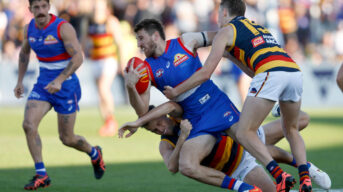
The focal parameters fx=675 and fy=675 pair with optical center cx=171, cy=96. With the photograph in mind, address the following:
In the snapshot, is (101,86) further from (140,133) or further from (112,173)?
(112,173)

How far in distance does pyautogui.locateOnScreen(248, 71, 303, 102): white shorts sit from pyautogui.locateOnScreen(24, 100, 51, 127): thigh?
120 inches

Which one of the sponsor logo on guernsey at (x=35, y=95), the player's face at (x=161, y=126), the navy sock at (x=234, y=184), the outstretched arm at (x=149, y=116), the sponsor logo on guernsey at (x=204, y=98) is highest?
the sponsor logo on guernsey at (x=204, y=98)

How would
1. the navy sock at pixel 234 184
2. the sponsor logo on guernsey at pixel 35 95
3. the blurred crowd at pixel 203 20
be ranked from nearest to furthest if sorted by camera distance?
1. the navy sock at pixel 234 184
2. the sponsor logo on guernsey at pixel 35 95
3. the blurred crowd at pixel 203 20

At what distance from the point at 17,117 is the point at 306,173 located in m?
12.7

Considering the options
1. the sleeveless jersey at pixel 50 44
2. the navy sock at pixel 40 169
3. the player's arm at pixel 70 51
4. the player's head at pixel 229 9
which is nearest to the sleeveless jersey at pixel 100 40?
the sleeveless jersey at pixel 50 44

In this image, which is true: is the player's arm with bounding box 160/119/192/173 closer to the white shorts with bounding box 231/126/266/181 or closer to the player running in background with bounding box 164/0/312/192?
the player running in background with bounding box 164/0/312/192

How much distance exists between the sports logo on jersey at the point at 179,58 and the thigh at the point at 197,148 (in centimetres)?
84

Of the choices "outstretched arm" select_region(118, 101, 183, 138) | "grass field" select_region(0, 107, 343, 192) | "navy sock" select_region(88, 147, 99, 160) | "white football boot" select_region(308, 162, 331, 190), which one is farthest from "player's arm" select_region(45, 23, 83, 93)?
"white football boot" select_region(308, 162, 331, 190)

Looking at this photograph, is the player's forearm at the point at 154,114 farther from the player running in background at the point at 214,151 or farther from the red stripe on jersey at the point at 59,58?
the red stripe on jersey at the point at 59,58

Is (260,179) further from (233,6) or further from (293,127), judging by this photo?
(233,6)

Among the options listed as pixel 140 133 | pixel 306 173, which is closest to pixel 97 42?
pixel 140 133

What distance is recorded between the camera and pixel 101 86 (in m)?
14.6

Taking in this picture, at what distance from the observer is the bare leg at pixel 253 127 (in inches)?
265

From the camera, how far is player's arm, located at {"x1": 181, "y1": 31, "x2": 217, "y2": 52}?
7371mm
